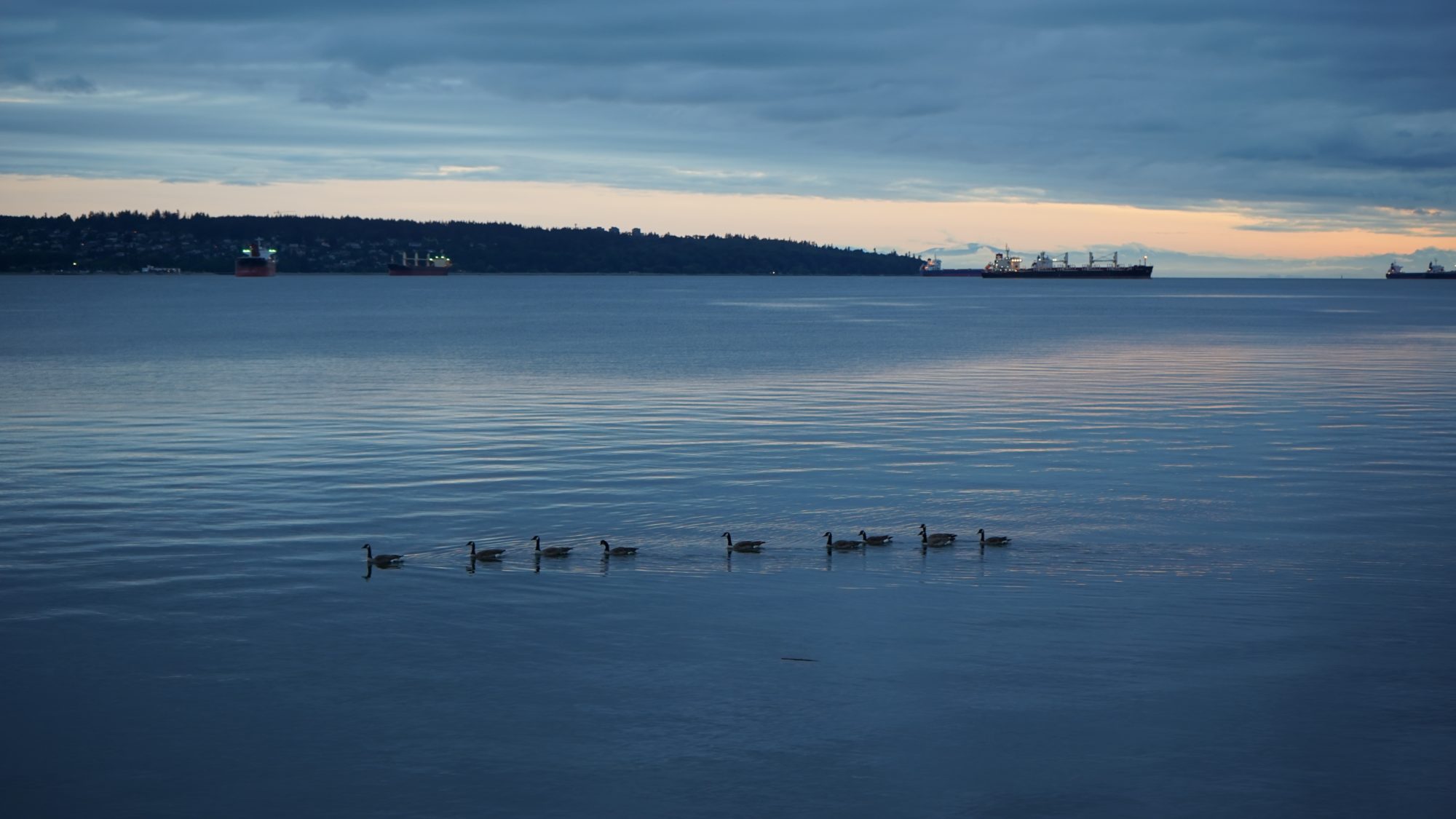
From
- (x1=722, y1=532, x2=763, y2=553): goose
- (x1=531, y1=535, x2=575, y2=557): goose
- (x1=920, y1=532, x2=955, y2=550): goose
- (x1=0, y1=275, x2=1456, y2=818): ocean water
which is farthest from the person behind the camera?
(x1=920, y1=532, x2=955, y2=550): goose

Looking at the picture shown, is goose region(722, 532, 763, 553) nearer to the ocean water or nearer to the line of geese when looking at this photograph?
the line of geese

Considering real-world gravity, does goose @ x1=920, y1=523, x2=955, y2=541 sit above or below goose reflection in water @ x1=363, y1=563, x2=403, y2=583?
above

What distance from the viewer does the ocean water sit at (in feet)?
52.5

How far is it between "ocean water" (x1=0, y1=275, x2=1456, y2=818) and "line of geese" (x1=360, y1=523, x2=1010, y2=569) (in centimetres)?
30

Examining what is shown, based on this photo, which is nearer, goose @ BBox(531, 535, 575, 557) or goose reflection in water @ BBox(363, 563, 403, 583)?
goose reflection in water @ BBox(363, 563, 403, 583)

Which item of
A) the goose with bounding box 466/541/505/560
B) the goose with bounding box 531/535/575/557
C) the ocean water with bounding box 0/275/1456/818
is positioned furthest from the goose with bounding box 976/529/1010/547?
the goose with bounding box 466/541/505/560

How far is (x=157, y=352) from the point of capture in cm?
8219

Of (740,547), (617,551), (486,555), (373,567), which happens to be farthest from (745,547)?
(373,567)

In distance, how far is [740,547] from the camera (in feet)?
86.2

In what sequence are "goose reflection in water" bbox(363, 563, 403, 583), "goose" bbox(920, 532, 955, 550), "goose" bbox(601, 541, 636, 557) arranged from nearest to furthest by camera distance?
1. "goose reflection in water" bbox(363, 563, 403, 583)
2. "goose" bbox(601, 541, 636, 557)
3. "goose" bbox(920, 532, 955, 550)

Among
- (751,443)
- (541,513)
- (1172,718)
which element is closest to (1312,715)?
(1172,718)

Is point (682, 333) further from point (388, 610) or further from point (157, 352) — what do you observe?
point (388, 610)

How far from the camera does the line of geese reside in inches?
1002

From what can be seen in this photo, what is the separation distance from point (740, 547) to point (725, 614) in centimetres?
409
